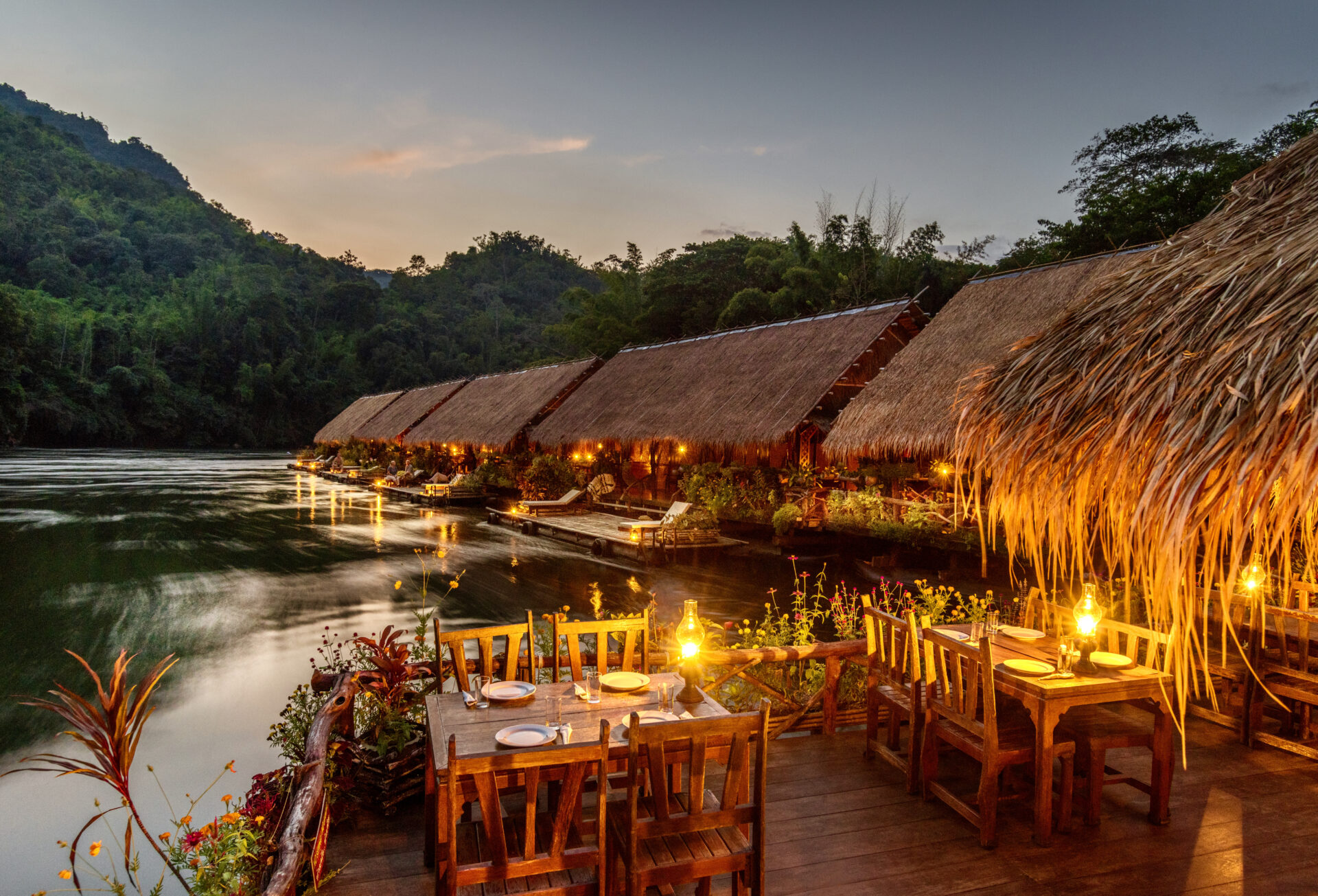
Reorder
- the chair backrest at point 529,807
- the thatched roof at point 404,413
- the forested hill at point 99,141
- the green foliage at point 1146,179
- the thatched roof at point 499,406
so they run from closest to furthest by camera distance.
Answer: the chair backrest at point 529,807, the green foliage at point 1146,179, the thatched roof at point 499,406, the thatched roof at point 404,413, the forested hill at point 99,141

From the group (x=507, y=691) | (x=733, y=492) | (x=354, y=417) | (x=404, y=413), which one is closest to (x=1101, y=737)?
(x=507, y=691)

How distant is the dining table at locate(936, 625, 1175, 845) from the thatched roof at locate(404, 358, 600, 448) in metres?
20.6

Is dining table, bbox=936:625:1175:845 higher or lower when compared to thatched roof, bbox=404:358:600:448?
lower

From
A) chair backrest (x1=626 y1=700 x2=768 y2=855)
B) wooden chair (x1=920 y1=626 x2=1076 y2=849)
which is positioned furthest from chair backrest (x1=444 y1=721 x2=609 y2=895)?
wooden chair (x1=920 y1=626 x2=1076 y2=849)

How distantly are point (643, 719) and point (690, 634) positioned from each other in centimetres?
41

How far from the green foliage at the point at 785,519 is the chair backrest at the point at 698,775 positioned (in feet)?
36.2

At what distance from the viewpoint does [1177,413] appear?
2.29 meters

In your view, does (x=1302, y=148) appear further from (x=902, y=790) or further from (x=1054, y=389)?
(x=902, y=790)

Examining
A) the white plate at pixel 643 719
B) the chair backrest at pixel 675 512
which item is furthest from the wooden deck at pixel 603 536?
the white plate at pixel 643 719

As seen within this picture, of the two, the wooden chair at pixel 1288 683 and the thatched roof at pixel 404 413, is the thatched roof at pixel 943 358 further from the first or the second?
the thatched roof at pixel 404 413

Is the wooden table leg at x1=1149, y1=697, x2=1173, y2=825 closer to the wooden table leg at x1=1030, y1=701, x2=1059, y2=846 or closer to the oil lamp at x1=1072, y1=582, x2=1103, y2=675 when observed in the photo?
the oil lamp at x1=1072, y1=582, x2=1103, y2=675

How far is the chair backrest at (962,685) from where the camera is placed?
3252 millimetres

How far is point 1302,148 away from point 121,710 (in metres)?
5.69

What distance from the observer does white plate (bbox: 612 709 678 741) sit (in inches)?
112
